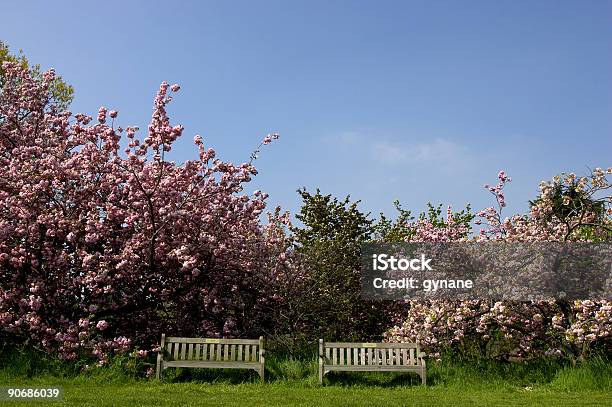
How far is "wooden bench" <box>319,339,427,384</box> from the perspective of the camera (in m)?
11.2

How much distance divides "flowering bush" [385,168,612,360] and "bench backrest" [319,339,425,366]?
2.08 feet

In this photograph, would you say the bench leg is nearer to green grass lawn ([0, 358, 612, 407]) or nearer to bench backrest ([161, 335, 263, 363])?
green grass lawn ([0, 358, 612, 407])

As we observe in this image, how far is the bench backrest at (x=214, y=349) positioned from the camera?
11508mm

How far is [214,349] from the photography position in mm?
11805

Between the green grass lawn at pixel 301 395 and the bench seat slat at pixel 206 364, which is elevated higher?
the bench seat slat at pixel 206 364

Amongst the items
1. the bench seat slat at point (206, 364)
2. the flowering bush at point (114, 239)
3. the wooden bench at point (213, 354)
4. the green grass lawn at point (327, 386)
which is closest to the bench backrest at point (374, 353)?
the green grass lawn at point (327, 386)

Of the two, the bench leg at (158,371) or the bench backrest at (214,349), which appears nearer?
the bench leg at (158,371)

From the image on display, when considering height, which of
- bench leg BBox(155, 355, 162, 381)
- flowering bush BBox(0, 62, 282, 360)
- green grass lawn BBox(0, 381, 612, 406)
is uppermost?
flowering bush BBox(0, 62, 282, 360)

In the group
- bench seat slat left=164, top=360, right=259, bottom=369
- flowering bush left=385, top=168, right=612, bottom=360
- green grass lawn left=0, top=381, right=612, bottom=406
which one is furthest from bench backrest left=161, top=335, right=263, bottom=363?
flowering bush left=385, top=168, right=612, bottom=360

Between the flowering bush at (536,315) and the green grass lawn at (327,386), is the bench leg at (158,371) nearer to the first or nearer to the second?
the green grass lawn at (327,386)

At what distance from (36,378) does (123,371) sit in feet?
4.67

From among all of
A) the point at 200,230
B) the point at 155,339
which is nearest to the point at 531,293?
the point at 200,230

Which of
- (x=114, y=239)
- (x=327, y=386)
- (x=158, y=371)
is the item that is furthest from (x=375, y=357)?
(x=114, y=239)

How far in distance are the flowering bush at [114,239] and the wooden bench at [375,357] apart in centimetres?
269
